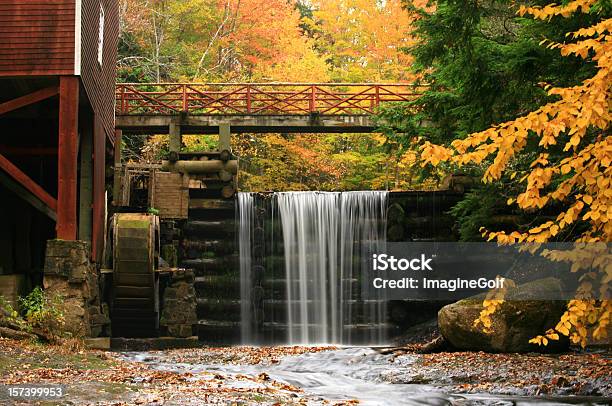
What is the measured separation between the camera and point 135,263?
20.6 metres

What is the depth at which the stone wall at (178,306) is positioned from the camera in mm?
22391

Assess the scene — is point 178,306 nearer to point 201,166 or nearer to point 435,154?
point 201,166

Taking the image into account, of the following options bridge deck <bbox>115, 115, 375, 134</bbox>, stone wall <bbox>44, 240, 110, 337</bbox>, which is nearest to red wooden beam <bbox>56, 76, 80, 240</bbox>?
stone wall <bbox>44, 240, 110, 337</bbox>

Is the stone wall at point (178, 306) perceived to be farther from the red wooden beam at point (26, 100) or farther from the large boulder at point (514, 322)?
the large boulder at point (514, 322)

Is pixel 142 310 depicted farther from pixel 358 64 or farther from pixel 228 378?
pixel 358 64

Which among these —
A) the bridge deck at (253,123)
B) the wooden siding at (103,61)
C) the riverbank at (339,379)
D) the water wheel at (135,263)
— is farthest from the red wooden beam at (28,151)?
the riverbank at (339,379)

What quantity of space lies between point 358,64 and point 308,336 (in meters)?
21.2

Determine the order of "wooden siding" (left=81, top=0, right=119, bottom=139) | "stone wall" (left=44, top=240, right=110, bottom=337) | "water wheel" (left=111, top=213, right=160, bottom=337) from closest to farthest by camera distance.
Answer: "stone wall" (left=44, top=240, right=110, bottom=337), "wooden siding" (left=81, top=0, right=119, bottom=139), "water wheel" (left=111, top=213, right=160, bottom=337)

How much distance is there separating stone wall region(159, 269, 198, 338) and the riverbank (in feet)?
22.5

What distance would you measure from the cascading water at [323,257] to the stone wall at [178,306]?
7.73 ft

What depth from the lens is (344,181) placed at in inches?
A: 1513

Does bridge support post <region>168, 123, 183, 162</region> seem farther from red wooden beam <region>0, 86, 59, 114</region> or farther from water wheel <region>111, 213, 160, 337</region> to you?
red wooden beam <region>0, 86, 59, 114</region>

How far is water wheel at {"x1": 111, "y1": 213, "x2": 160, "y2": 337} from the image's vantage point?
2055 centimetres

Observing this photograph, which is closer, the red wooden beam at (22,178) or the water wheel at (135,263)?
the red wooden beam at (22,178)
